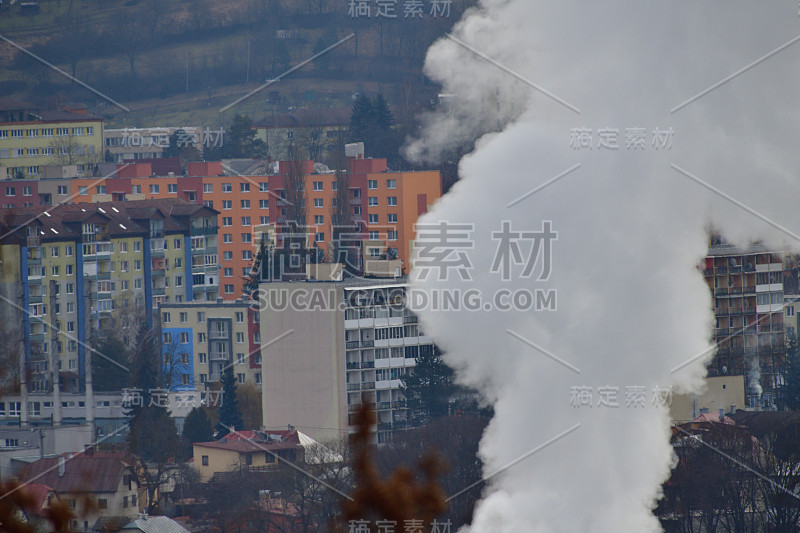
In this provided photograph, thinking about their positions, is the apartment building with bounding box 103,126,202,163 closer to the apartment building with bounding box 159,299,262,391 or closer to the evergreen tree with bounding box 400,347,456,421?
the apartment building with bounding box 159,299,262,391

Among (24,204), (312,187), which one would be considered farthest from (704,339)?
(24,204)

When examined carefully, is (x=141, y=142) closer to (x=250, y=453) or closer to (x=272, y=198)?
(x=272, y=198)

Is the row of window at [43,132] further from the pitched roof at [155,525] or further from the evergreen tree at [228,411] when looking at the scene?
the pitched roof at [155,525]

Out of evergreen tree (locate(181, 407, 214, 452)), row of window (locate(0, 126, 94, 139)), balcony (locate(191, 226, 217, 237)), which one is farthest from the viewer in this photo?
row of window (locate(0, 126, 94, 139))

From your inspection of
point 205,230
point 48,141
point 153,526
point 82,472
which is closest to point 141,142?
point 48,141

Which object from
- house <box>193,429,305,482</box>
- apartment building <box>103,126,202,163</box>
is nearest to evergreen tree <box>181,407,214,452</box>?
house <box>193,429,305,482</box>

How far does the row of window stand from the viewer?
184ft

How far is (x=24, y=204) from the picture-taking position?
157ft

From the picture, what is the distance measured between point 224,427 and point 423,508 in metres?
26.1

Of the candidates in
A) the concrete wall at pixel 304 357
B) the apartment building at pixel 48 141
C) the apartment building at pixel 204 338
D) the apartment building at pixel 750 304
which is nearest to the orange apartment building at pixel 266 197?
the apartment building at pixel 204 338

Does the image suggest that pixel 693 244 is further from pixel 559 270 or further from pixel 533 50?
pixel 533 50

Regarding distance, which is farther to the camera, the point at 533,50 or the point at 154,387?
the point at 154,387

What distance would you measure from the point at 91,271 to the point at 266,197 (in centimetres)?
751

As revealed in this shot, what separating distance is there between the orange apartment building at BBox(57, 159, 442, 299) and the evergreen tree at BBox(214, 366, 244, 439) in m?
8.23
